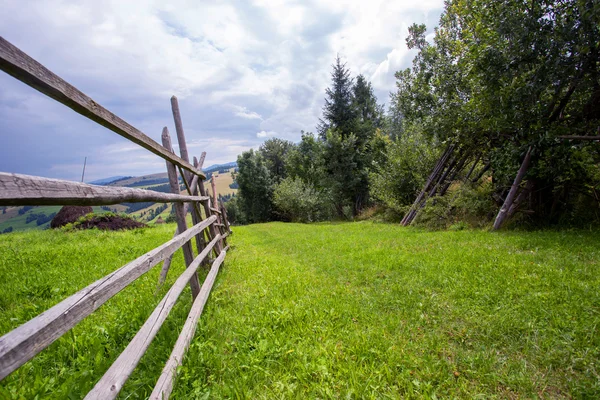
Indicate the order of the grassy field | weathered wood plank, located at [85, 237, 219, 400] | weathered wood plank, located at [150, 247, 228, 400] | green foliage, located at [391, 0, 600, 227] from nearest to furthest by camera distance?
weathered wood plank, located at [85, 237, 219, 400] < weathered wood plank, located at [150, 247, 228, 400] < the grassy field < green foliage, located at [391, 0, 600, 227]

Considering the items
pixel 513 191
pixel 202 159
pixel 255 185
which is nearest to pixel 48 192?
pixel 202 159

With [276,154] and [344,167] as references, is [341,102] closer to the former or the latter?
[344,167]

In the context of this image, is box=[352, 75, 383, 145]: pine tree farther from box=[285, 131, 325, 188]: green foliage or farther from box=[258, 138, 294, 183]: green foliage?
box=[258, 138, 294, 183]: green foliage

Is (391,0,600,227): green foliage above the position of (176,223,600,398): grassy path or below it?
above

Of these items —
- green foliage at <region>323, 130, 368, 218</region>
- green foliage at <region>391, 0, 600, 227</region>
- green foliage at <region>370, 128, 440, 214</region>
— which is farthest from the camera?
green foliage at <region>323, 130, 368, 218</region>

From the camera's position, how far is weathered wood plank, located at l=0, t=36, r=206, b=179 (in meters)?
1.28

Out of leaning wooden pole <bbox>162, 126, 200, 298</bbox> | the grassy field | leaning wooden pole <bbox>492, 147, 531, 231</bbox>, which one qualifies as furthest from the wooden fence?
leaning wooden pole <bbox>492, 147, 531, 231</bbox>

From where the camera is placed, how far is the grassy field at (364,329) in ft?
8.25

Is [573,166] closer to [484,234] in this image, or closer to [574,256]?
[484,234]

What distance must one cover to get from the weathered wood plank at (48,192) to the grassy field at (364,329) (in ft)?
6.03

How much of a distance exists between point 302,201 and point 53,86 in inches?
1103

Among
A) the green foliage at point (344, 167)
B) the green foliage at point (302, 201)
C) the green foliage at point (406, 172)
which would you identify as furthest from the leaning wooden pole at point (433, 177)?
the green foliage at point (302, 201)

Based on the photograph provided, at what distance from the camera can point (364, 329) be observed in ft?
11.5

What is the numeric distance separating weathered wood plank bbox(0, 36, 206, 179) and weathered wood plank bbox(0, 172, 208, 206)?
574 mm
